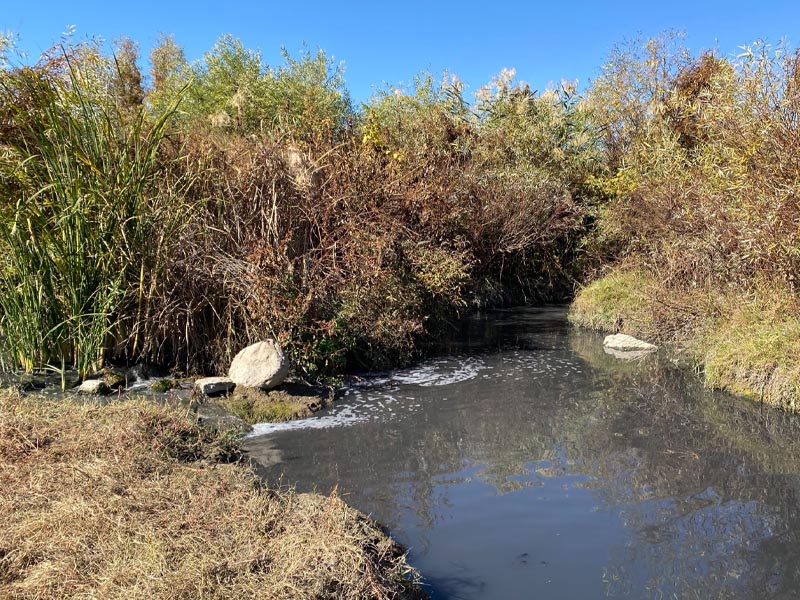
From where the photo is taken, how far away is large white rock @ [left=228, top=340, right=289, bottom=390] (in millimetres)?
7648

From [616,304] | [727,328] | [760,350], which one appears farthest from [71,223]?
[616,304]

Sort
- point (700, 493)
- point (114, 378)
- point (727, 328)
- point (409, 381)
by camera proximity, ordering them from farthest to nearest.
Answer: point (409, 381)
point (727, 328)
point (114, 378)
point (700, 493)

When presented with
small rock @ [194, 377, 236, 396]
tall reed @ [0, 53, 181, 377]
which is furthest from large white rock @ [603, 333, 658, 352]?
tall reed @ [0, 53, 181, 377]

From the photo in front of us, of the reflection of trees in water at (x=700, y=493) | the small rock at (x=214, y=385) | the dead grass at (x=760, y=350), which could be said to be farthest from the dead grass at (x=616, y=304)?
the small rock at (x=214, y=385)

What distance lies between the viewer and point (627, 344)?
1176 cm

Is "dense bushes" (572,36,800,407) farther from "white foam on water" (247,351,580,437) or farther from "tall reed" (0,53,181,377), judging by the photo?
"tall reed" (0,53,181,377)

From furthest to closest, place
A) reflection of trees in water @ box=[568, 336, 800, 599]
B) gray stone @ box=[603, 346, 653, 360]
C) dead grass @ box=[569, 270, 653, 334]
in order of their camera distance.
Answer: dead grass @ box=[569, 270, 653, 334], gray stone @ box=[603, 346, 653, 360], reflection of trees in water @ box=[568, 336, 800, 599]

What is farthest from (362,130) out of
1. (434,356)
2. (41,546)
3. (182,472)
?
(41,546)

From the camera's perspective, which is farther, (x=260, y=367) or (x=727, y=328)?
(x=727, y=328)

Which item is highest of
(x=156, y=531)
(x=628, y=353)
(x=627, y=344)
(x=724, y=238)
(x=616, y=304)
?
(x=724, y=238)

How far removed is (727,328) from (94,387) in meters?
8.12

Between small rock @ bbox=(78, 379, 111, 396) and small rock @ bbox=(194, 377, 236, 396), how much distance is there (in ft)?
3.18

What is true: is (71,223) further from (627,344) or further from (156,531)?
(627,344)

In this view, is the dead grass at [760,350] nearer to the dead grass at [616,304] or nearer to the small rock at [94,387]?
the dead grass at [616,304]
